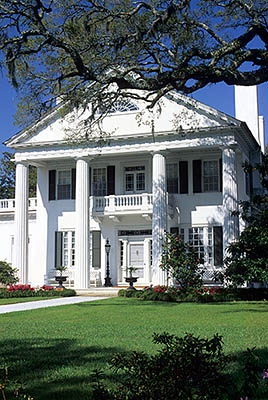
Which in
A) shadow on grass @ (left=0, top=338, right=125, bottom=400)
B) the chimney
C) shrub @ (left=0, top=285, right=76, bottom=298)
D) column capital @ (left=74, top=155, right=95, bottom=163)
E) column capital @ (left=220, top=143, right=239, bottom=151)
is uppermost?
the chimney

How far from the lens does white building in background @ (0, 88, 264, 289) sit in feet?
88.4

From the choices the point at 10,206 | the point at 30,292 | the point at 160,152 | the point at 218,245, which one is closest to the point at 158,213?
the point at 160,152

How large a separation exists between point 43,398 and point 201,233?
75.5 ft

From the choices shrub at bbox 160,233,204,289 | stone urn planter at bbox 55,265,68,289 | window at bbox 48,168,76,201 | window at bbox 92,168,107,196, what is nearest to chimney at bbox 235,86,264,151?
window at bbox 92,168,107,196

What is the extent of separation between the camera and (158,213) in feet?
88.6

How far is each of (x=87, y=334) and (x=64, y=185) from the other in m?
20.6

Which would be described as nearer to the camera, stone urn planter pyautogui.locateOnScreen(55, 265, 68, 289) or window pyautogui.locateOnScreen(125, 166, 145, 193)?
stone urn planter pyautogui.locateOnScreen(55, 265, 68, 289)

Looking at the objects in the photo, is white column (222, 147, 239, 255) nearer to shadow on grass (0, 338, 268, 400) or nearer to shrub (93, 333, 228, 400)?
shadow on grass (0, 338, 268, 400)

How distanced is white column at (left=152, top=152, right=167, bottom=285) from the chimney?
29.1 ft

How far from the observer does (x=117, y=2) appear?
1324 cm

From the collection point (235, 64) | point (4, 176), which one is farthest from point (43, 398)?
point (4, 176)

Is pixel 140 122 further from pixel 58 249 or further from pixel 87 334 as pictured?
pixel 87 334

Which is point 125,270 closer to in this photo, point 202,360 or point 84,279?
point 84,279

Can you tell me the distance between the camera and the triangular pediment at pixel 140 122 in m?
26.5
